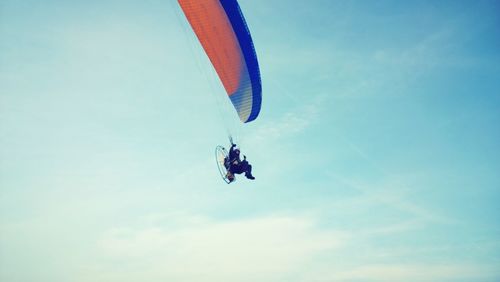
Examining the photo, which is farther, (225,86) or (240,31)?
(225,86)

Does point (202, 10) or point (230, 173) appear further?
point (230, 173)

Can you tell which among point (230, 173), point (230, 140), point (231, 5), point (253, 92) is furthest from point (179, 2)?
point (230, 173)

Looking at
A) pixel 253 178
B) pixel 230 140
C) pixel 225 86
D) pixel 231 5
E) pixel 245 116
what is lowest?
pixel 253 178

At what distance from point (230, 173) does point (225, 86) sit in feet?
11.0

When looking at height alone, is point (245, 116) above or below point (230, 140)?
above

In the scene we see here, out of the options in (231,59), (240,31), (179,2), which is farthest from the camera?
(231,59)

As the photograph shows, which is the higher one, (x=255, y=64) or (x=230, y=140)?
(x=255, y=64)

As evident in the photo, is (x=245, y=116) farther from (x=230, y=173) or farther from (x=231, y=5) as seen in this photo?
(x=231, y=5)

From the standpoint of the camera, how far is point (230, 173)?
43.7 feet

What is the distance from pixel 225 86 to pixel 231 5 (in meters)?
3.15

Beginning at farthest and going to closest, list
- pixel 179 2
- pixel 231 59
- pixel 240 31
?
pixel 231 59
pixel 240 31
pixel 179 2

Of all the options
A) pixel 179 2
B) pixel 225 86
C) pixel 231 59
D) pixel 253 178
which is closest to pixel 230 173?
Answer: pixel 253 178

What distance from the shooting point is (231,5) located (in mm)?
11734

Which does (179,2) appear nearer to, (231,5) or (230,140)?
(231,5)
